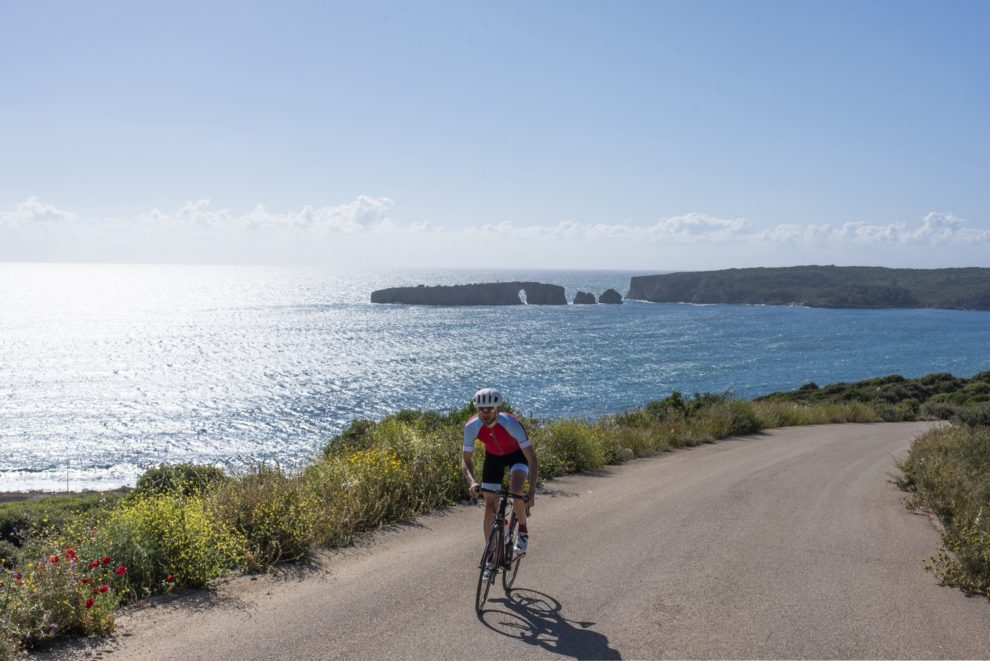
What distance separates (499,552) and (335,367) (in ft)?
221

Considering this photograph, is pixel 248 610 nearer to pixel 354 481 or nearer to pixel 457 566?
pixel 457 566

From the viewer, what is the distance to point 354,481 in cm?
965

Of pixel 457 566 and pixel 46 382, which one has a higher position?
pixel 457 566

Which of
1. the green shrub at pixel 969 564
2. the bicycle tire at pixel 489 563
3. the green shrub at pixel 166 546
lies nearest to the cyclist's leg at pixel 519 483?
the bicycle tire at pixel 489 563

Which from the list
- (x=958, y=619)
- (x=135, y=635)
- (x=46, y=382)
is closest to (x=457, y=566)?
(x=135, y=635)

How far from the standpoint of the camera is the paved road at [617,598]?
564cm

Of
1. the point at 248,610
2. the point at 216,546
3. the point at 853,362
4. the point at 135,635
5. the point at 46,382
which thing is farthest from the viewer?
the point at 853,362

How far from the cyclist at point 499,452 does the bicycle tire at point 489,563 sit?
10.4 inches

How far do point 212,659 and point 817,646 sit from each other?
15.6 ft

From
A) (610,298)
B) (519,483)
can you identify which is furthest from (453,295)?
(519,483)

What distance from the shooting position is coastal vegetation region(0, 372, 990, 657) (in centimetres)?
560

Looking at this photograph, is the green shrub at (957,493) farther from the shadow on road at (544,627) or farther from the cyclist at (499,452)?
the cyclist at (499,452)

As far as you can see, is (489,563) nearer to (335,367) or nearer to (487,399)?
(487,399)

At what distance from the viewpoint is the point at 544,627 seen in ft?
19.7
